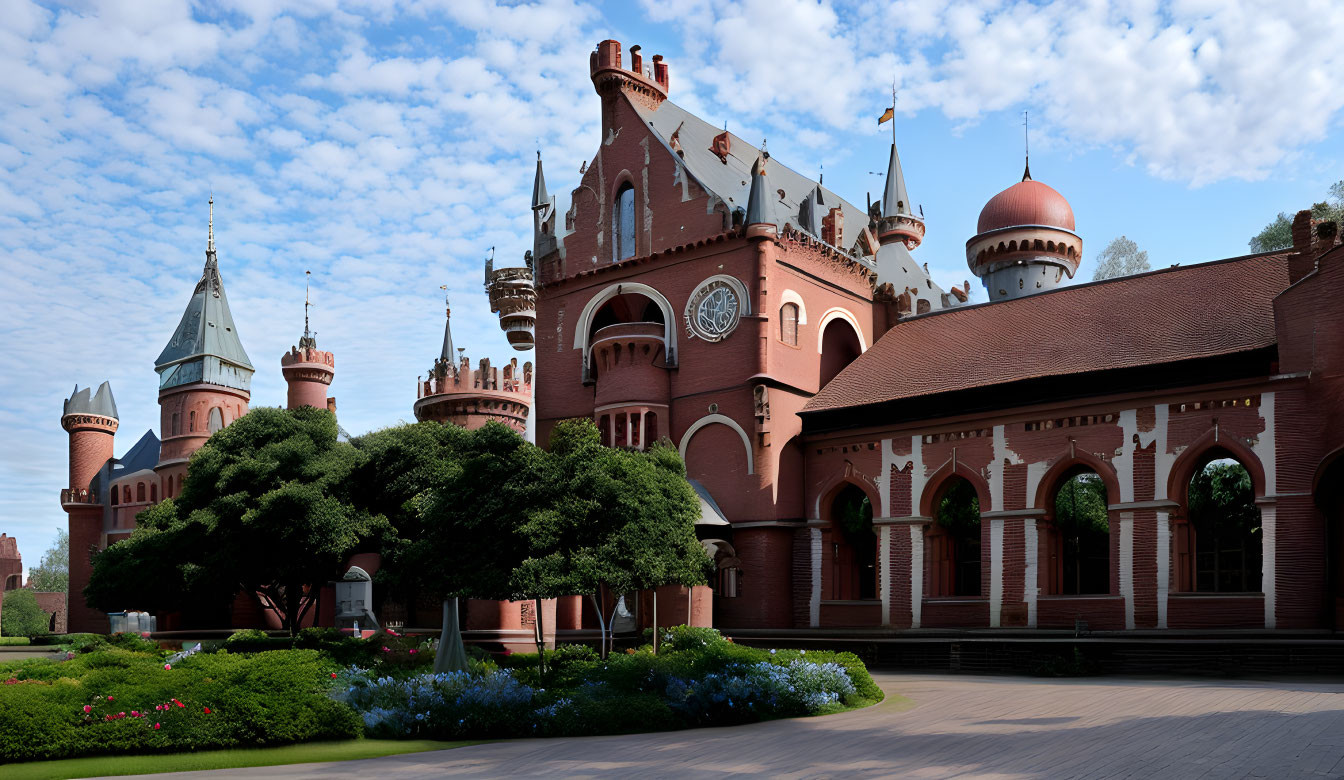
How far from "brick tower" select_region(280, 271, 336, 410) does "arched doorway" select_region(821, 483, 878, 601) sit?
33.7 meters

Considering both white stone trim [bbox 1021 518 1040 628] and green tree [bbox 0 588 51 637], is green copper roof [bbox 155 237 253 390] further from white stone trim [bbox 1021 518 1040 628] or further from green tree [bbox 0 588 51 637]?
white stone trim [bbox 1021 518 1040 628]

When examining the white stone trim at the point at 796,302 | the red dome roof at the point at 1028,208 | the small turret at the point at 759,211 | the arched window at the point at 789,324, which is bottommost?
the arched window at the point at 789,324

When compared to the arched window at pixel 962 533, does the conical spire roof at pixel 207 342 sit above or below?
above

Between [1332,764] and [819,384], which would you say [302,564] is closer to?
[819,384]

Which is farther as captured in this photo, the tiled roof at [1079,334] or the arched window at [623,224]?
the arched window at [623,224]

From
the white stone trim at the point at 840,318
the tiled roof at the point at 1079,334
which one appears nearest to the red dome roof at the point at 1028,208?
the tiled roof at the point at 1079,334

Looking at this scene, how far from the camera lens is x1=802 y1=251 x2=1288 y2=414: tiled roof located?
92.6 feet

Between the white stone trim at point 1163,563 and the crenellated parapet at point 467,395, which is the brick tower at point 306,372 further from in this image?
the white stone trim at point 1163,563

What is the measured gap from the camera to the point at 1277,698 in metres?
17.6

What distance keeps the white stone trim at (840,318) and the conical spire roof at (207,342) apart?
130 feet

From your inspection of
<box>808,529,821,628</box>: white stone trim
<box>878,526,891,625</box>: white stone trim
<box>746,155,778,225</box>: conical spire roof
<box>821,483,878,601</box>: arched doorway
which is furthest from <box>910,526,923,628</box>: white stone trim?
<box>746,155,778,225</box>: conical spire roof

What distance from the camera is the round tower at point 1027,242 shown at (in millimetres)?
45031

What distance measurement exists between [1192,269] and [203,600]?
35.6 meters

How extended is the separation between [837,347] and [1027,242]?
1127 cm
